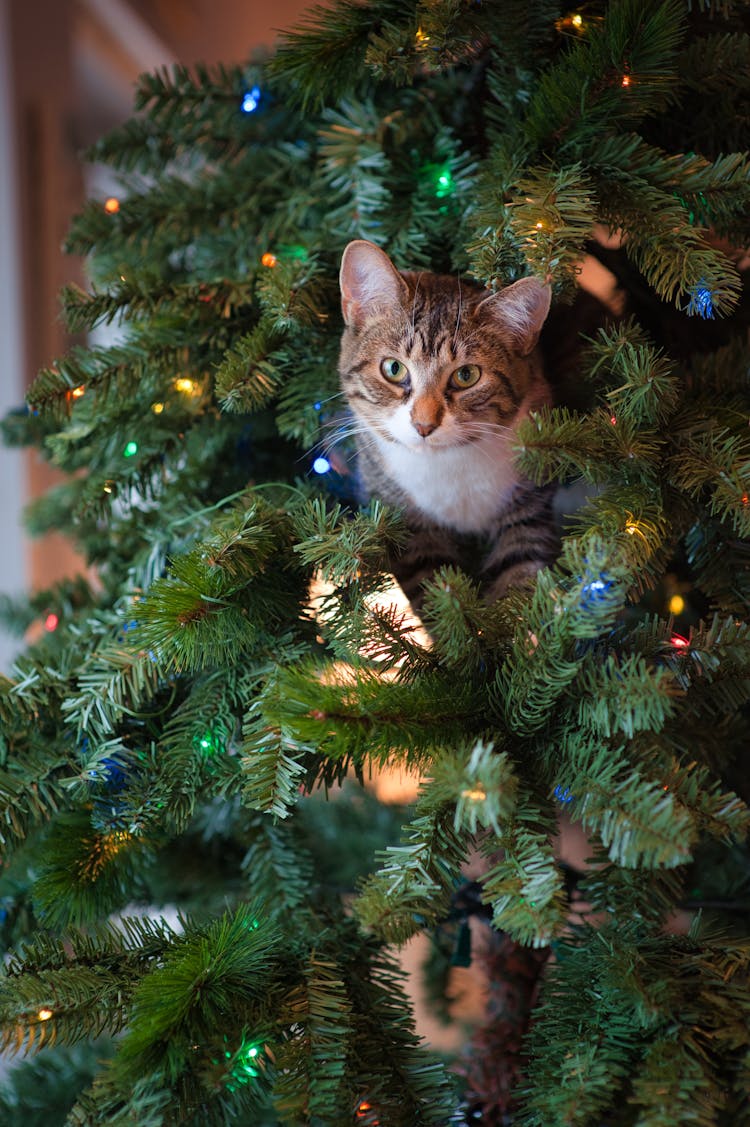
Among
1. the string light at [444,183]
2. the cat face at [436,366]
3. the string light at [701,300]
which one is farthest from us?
Result: the cat face at [436,366]

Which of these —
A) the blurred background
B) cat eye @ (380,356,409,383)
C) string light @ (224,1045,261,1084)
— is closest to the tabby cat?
cat eye @ (380,356,409,383)

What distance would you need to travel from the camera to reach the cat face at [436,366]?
2.87 ft

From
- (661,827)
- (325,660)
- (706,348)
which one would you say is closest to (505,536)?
(706,348)

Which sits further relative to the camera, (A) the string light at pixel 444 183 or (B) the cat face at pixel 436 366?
(B) the cat face at pixel 436 366

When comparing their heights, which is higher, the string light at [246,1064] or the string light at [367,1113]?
the string light at [246,1064]

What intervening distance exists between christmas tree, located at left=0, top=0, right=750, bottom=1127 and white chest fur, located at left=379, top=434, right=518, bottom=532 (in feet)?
0.23

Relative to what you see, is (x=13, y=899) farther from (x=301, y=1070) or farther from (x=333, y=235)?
(x=333, y=235)

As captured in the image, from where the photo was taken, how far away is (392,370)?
911 millimetres

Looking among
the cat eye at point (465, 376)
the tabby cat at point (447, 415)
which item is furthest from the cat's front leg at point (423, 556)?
the cat eye at point (465, 376)

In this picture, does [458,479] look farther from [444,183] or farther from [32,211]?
[32,211]

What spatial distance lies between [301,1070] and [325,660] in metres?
0.24

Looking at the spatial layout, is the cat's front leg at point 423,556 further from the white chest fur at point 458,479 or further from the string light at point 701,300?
the string light at point 701,300

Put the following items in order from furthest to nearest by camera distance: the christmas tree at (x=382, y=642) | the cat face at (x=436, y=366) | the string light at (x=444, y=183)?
the cat face at (x=436, y=366) < the string light at (x=444, y=183) < the christmas tree at (x=382, y=642)

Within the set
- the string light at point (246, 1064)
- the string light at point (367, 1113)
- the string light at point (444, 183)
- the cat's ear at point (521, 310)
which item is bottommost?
the string light at point (367, 1113)
